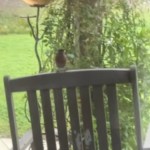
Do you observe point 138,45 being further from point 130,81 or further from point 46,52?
point 130,81

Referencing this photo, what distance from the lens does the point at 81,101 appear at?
1.44 m

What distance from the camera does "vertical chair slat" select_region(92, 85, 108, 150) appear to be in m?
1.43

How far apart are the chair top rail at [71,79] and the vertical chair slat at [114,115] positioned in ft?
0.11

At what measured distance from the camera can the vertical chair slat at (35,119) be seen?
1470 mm

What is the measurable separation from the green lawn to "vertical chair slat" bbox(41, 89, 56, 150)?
26.0 inches

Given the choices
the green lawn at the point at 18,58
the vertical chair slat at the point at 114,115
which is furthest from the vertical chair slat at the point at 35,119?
the green lawn at the point at 18,58

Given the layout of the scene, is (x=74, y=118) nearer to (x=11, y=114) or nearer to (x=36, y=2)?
(x=11, y=114)

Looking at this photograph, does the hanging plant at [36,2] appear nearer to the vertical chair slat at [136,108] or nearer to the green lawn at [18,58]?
the green lawn at [18,58]

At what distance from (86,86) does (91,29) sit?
56cm

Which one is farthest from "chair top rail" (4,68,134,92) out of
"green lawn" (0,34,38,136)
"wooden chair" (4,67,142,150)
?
"green lawn" (0,34,38,136)

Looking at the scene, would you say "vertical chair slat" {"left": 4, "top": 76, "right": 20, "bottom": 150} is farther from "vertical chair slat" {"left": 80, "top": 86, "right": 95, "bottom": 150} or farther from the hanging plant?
the hanging plant

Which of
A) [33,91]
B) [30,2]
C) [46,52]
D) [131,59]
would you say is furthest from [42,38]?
[33,91]

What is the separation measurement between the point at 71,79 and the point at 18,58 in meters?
0.87

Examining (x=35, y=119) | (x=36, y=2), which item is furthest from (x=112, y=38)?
(x=35, y=119)
